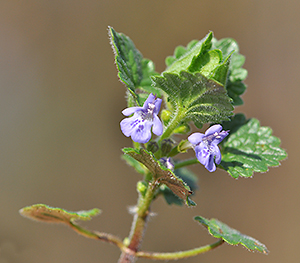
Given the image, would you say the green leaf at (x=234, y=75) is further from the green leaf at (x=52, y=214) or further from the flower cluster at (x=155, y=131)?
the green leaf at (x=52, y=214)

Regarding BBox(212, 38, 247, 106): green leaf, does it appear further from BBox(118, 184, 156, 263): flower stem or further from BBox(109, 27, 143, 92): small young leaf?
BBox(118, 184, 156, 263): flower stem

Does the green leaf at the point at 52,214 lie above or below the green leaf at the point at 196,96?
below

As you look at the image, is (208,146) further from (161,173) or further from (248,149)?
(248,149)

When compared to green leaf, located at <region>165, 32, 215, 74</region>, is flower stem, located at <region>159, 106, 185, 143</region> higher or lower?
lower

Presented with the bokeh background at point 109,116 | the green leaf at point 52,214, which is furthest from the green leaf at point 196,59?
the bokeh background at point 109,116

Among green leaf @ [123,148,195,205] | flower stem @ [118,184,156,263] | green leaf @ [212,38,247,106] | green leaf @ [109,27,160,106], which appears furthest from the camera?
green leaf @ [212,38,247,106]

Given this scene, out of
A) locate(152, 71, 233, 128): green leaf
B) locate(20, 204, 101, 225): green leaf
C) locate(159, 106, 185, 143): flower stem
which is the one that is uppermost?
locate(152, 71, 233, 128): green leaf

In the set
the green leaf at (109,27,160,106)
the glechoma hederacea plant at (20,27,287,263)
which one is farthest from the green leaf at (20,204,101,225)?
the green leaf at (109,27,160,106)
